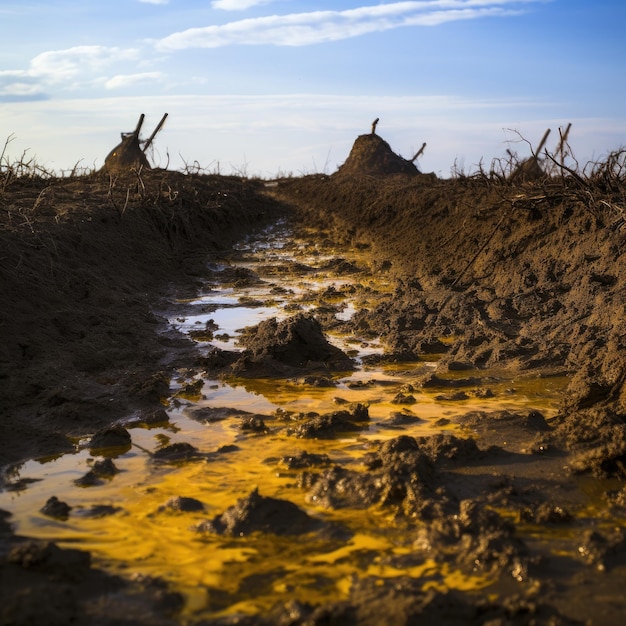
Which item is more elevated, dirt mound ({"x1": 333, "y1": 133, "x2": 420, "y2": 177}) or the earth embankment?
dirt mound ({"x1": 333, "y1": 133, "x2": 420, "y2": 177})

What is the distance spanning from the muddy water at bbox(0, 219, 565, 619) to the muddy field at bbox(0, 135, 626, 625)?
0.04 m

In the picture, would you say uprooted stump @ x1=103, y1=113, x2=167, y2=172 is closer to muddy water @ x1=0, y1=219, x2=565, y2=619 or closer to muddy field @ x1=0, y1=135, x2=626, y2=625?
muddy field @ x1=0, y1=135, x2=626, y2=625

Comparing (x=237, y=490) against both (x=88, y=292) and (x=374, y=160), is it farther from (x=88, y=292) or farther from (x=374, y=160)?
(x=374, y=160)

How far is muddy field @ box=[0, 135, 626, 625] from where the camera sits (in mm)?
2891

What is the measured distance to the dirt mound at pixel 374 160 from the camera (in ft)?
62.5

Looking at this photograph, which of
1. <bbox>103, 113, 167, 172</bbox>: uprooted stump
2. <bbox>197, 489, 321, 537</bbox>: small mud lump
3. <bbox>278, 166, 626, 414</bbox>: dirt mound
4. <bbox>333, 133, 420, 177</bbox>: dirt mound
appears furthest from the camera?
<bbox>333, 133, 420, 177</bbox>: dirt mound

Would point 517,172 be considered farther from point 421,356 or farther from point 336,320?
point 421,356

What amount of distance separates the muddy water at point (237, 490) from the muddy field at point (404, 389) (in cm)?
4

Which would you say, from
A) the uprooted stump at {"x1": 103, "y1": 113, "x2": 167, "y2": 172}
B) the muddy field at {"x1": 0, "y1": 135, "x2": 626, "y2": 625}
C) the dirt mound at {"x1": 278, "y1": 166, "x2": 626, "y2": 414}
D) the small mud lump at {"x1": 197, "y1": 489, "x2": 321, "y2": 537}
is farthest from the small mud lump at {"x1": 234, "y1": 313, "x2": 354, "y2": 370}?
the uprooted stump at {"x1": 103, "y1": 113, "x2": 167, "y2": 172}

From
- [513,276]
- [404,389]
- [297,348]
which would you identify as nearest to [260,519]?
[404,389]

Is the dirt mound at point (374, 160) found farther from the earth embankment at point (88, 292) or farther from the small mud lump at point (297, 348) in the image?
the small mud lump at point (297, 348)

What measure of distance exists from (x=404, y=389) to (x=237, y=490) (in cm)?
212

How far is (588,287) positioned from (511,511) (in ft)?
15.1

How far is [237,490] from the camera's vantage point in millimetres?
3914
